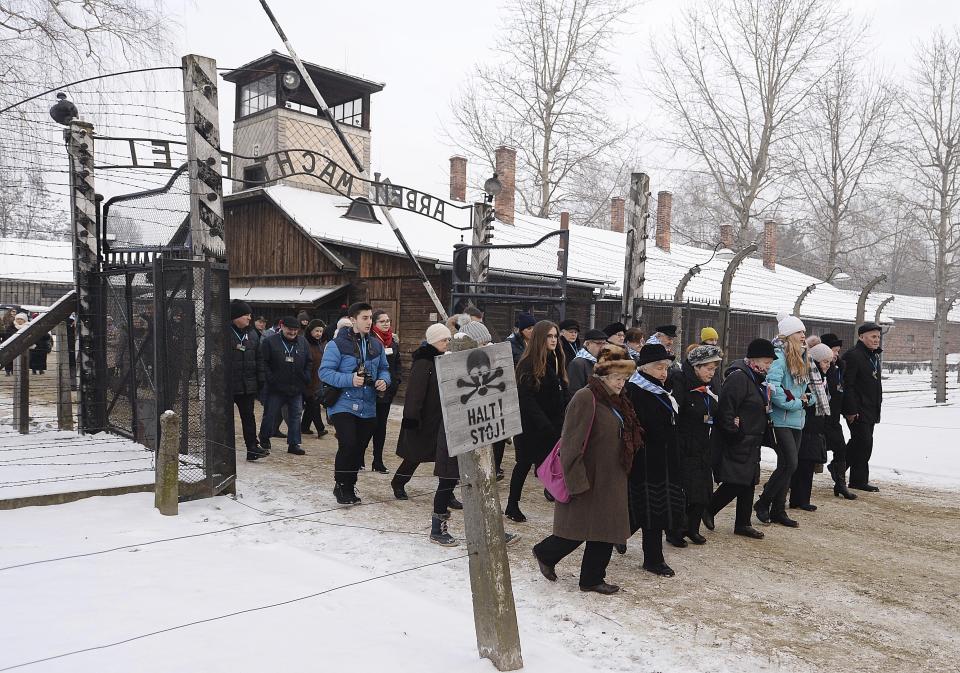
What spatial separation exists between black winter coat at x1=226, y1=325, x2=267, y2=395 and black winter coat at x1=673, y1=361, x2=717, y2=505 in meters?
5.49

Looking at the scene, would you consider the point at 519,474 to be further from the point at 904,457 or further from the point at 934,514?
the point at 904,457

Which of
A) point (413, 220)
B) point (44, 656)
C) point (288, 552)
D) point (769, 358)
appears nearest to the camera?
point (44, 656)

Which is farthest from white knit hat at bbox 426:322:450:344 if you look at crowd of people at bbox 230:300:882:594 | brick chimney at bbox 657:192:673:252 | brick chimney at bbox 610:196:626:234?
brick chimney at bbox 610:196:626:234

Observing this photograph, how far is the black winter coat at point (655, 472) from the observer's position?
491 centimetres

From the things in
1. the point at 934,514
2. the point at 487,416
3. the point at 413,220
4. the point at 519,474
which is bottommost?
the point at 934,514

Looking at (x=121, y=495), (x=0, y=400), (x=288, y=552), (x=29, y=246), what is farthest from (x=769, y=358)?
(x=29, y=246)

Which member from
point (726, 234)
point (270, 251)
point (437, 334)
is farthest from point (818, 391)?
point (726, 234)

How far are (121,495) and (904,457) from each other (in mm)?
10161

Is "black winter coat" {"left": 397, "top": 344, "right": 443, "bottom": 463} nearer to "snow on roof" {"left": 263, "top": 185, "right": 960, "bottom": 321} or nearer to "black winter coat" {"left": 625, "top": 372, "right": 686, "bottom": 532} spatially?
"black winter coat" {"left": 625, "top": 372, "right": 686, "bottom": 532}

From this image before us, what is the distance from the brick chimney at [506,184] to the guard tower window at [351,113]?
510 centimetres

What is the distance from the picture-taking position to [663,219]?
3103cm

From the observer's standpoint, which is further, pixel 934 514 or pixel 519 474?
pixel 934 514

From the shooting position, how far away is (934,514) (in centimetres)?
702

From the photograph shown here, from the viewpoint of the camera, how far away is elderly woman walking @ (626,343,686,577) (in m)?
4.91
